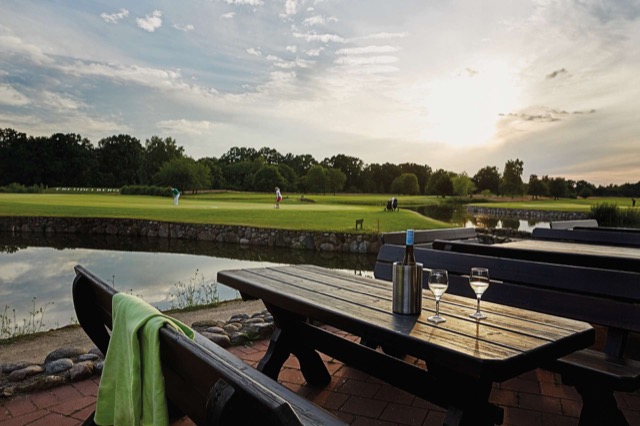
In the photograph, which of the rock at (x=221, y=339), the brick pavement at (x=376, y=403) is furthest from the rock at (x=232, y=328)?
the brick pavement at (x=376, y=403)

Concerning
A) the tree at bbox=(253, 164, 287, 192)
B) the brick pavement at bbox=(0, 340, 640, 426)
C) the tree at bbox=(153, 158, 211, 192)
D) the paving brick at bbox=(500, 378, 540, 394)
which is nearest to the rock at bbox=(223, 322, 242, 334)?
the brick pavement at bbox=(0, 340, 640, 426)

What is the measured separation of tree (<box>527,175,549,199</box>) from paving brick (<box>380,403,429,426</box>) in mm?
74639

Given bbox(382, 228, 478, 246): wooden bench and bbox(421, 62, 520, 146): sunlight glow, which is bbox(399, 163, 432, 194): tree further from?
bbox(382, 228, 478, 246): wooden bench

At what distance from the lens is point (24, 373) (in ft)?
11.1

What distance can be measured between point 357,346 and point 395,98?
17.5 metres

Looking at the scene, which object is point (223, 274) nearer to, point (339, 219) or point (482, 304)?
point (482, 304)

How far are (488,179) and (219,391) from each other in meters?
101

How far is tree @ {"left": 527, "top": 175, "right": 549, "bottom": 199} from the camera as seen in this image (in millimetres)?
69500

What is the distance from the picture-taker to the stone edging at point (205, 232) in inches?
675

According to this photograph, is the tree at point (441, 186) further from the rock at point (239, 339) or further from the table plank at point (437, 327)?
the table plank at point (437, 327)

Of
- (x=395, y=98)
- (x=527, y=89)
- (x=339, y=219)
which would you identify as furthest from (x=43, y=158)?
(x=527, y=89)

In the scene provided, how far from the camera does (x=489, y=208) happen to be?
47.0 metres

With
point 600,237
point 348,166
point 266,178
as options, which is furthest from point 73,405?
point 348,166

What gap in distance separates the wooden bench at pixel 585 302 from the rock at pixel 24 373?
3.07m
